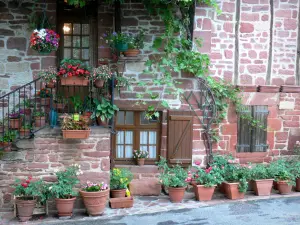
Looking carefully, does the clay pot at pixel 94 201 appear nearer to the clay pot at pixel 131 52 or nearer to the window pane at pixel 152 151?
the window pane at pixel 152 151

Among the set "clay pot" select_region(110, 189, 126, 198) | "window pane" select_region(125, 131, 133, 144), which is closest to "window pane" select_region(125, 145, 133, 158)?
"window pane" select_region(125, 131, 133, 144)

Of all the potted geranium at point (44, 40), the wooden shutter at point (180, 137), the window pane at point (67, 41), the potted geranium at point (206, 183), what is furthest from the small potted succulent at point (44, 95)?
the potted geranium at point (206, 183)

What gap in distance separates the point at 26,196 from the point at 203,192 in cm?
310

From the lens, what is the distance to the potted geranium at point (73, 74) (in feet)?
23.1

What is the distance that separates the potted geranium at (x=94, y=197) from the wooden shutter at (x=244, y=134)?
3.31m

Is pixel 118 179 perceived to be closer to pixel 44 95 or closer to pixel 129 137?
pixel 129 137

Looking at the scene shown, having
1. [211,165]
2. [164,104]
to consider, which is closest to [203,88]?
[164,104]

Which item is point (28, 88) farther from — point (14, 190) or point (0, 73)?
point (14, 190)

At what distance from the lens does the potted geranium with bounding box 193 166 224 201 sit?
769 cm

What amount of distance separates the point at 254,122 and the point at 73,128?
3.95 metres

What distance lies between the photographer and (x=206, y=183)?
25.3ft

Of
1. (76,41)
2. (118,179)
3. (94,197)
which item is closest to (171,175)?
(118,179)

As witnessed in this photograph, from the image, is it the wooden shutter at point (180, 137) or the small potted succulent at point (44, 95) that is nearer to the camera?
the small potted succulent at point (44, 95)

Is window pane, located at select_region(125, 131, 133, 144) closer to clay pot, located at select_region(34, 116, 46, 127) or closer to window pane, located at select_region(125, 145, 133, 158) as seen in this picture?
window pane, located at select_region(125, 145, 133, 158)
